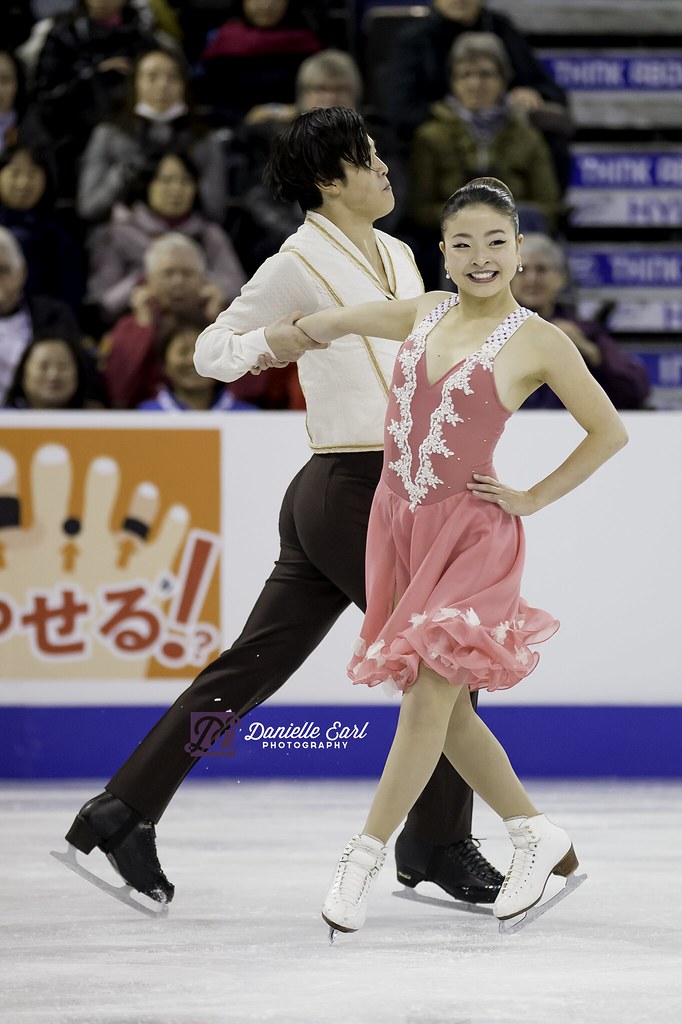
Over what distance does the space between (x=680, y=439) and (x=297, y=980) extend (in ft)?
8.64

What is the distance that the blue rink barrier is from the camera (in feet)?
14.8

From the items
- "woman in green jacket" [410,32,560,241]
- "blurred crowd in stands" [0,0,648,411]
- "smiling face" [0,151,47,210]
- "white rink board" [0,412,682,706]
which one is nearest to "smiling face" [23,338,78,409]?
"blurred crowd in stands" [0,0,648,411]

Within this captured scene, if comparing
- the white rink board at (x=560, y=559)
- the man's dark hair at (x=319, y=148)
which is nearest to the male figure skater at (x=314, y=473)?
the man's dark hair at (x=319, y=148)

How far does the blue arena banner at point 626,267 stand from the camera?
7.18m

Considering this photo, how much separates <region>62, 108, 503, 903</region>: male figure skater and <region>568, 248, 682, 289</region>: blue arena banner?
4.41m

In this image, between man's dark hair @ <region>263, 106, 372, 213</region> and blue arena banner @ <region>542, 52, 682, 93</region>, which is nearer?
man's dark hair @ <region>263, 106, 372, 213</region>

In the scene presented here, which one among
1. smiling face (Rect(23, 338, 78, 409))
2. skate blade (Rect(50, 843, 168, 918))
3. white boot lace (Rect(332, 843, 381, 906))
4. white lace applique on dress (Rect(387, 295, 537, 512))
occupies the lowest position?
skate blade (Rect(50, 843, 168, 918))

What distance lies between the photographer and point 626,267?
7203 millimetres

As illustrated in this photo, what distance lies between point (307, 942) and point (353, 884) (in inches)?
6.2

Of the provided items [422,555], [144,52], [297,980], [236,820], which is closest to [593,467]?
[422,555]

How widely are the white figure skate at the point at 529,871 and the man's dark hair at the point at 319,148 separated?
1195 millimetres

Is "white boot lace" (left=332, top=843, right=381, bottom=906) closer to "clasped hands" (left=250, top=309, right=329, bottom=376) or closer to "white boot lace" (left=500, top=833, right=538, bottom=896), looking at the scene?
"white boot lace" (left=500, top=833, right=538, bottom=896)

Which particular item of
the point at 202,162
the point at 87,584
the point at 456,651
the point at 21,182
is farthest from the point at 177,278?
the point at 456,651

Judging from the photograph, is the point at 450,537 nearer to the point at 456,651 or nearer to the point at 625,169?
the point at 456,651
